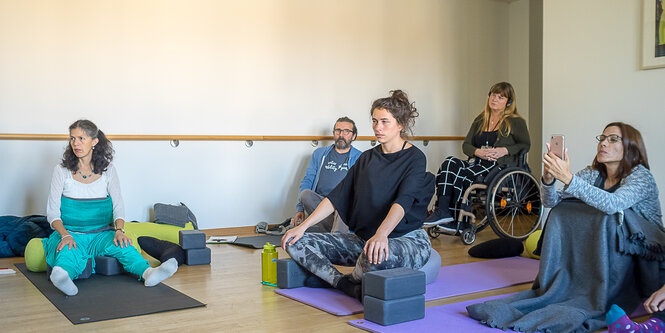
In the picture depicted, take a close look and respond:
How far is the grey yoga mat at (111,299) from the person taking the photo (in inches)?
93.7

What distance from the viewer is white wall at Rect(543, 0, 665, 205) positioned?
4.02 m

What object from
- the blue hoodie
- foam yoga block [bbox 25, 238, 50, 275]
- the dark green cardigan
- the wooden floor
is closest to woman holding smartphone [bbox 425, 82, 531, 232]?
the dark green cardigan

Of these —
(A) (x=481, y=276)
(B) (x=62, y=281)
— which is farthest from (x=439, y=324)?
(B) (x=62, y=281)

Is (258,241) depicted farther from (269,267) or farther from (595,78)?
(595,78)

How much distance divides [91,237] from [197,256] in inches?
22.3

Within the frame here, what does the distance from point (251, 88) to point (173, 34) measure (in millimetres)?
716

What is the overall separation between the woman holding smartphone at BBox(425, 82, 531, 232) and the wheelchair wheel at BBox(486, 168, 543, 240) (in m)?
0.15

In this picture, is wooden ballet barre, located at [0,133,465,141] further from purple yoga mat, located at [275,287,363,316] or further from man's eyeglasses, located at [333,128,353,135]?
purple yoga mat, located at [275,287,363,316]

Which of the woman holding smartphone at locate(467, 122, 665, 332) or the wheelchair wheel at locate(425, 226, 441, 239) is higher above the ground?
the woman holding smartphone at locate(467, 122, 665, 332)

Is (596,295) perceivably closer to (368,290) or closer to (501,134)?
(368,290)

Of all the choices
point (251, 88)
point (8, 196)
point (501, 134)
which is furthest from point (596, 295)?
point (8, 196)

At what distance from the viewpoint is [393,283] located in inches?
88.3

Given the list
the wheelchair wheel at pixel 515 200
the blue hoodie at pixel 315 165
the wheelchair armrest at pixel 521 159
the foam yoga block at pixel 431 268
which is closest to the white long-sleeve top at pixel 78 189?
the foam yoga block at pixel 431 268

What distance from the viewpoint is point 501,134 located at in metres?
4.50
